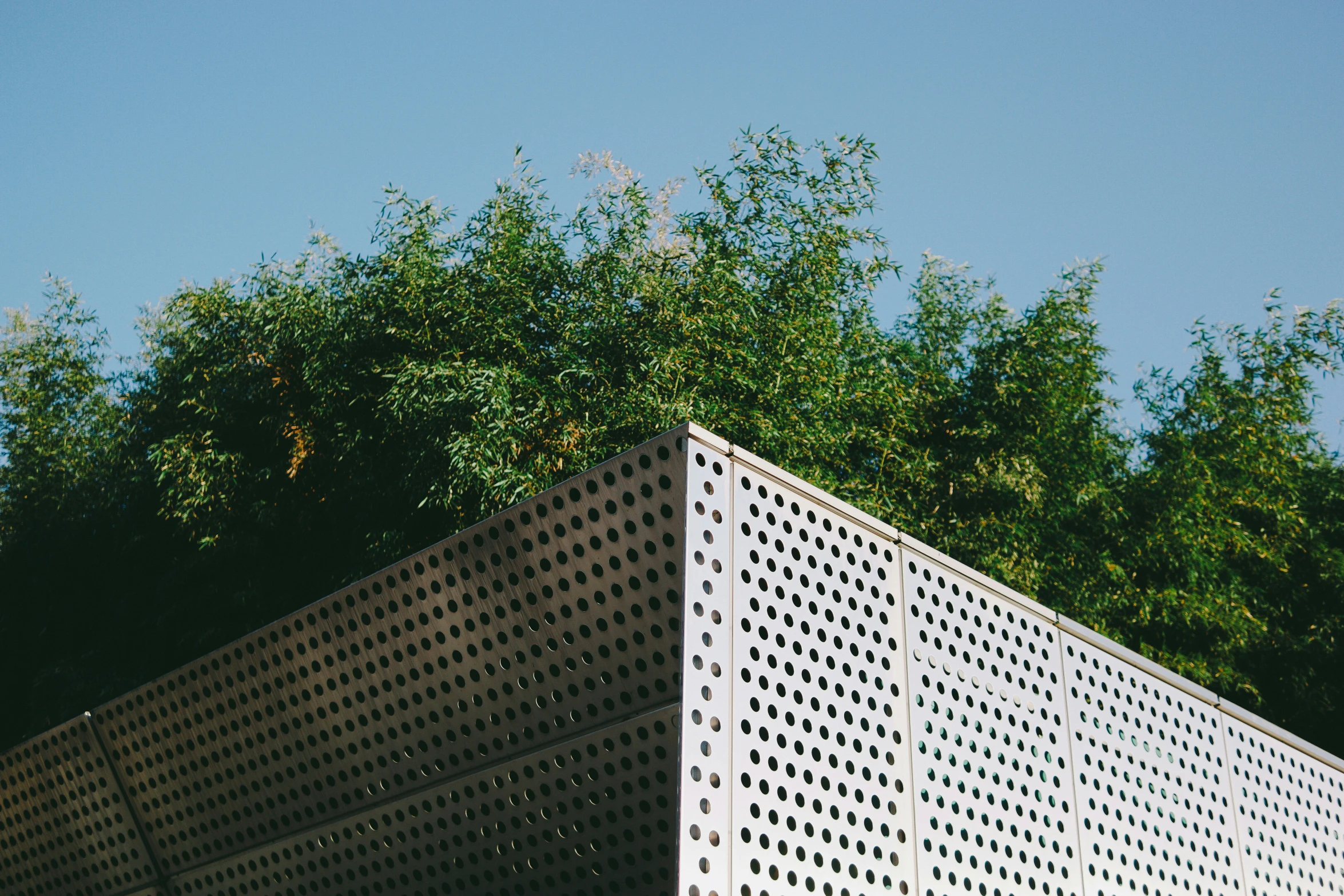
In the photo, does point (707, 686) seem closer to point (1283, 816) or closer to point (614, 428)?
point (1283, 816)

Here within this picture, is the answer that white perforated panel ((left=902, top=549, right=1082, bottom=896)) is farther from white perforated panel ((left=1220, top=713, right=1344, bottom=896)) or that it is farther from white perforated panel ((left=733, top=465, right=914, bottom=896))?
white perforated panel ((left=1220, top=713, right=1344, bottom=896))

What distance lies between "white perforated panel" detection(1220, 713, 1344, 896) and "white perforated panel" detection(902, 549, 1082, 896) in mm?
1523

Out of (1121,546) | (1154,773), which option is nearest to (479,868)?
(1154,773)

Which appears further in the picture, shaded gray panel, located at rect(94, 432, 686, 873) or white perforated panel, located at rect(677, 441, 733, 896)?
shaded gray panel, located at rect(94, 432, 686, 873)

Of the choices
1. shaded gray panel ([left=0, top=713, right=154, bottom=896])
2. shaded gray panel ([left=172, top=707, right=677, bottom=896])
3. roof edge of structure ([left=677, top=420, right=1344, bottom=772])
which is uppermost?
roof edge of structure ([left=677, top=420, right=1344, bottom=772])

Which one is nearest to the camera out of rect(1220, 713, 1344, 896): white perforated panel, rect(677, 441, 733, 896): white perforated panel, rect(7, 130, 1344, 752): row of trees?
rect(677, 441, 733, 896): white perforated panel

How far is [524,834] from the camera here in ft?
12.6

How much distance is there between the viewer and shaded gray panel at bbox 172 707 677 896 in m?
3.45

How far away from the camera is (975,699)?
402cm

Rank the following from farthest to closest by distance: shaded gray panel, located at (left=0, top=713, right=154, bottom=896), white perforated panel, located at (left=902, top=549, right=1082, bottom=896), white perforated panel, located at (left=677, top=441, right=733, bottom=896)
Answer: shaded gray panel, located at (left=0, top=713, right=154, bottom=896) → white perforated panel, located at (left=902, top=549, right=1082, bottom=896) → white perforated panel, located at (left=677, top=441, right=733, bottom=896)

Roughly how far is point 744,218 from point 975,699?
868cm

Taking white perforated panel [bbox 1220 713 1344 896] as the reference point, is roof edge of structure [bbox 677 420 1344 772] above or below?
above

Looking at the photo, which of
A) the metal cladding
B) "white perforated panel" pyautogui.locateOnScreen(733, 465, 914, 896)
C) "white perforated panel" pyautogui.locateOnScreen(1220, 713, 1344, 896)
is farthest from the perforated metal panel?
"white perforated panel" pyautogui.locateOnScreen(733, 465, 914, 896)

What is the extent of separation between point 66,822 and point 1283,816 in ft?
20.1
